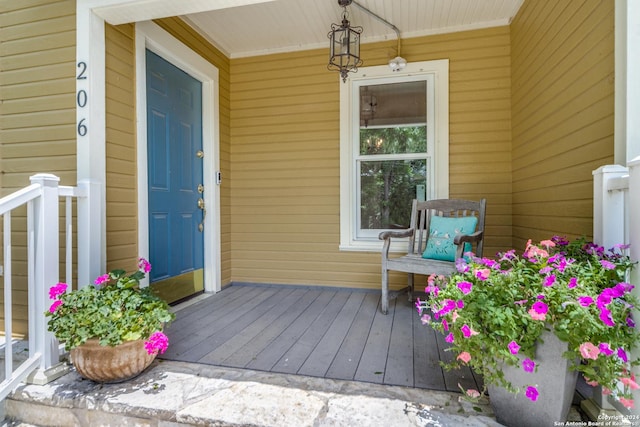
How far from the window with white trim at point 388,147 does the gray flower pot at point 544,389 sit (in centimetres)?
202

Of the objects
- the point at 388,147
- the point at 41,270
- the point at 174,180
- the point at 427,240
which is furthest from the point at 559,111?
the point at 41,270

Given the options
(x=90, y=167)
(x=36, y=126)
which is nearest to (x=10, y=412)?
(x=90, y=167)

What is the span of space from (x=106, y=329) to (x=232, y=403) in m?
0.64

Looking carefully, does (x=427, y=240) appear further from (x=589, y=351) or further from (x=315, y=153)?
(x=589, y=351)

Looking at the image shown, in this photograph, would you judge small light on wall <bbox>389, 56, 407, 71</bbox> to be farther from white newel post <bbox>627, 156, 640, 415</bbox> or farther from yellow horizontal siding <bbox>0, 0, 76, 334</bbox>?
yellow horizontal siding <bbox>0, 0, 76, 334</bbox>

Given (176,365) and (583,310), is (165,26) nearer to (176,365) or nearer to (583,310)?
(176,365)

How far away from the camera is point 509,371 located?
119cm

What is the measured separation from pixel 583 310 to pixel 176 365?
5.77 ft

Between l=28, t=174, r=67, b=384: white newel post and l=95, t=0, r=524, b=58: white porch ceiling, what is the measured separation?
1744 mm

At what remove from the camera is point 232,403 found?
138 cm

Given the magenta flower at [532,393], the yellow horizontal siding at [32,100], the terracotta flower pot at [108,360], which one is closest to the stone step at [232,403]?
the terracotta flower pot at [108,360]

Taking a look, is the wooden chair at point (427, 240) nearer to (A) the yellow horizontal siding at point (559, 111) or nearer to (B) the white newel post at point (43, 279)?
(A) the yellow horizontal siding at point (559, 111)

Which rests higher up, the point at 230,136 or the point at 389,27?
the point at 389,27

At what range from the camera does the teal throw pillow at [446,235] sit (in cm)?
253
